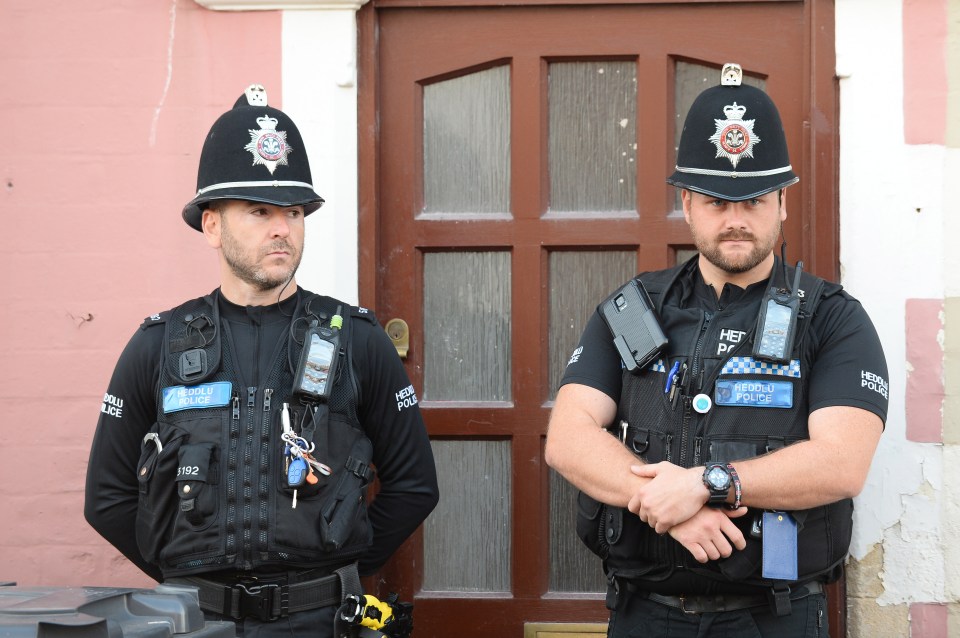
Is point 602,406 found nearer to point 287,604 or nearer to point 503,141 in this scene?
point 287,604

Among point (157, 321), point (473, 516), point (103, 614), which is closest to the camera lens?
point (103, 614)

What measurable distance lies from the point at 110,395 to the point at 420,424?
89 centimetres

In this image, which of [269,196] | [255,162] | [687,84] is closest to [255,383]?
[269,196]

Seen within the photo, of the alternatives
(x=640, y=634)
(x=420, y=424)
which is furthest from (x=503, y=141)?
(x=640, y=634)

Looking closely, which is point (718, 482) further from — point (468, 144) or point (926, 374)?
point (468, 144)

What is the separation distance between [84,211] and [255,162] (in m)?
1.11

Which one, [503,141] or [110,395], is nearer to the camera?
[110,395]

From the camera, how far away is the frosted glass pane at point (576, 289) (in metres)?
4.05

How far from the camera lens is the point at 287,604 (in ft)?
9.80

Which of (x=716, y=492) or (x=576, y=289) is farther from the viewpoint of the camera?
(x=576, y=289)

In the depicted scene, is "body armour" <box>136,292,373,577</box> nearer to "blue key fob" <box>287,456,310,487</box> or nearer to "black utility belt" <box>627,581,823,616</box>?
"blue key fob" <box>287,456,310,487</box>

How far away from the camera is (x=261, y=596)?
2969 millimetres

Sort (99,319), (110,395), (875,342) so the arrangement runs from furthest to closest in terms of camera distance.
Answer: (99,319), (110,395), (875,342)

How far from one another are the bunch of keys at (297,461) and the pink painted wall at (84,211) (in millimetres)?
1131
